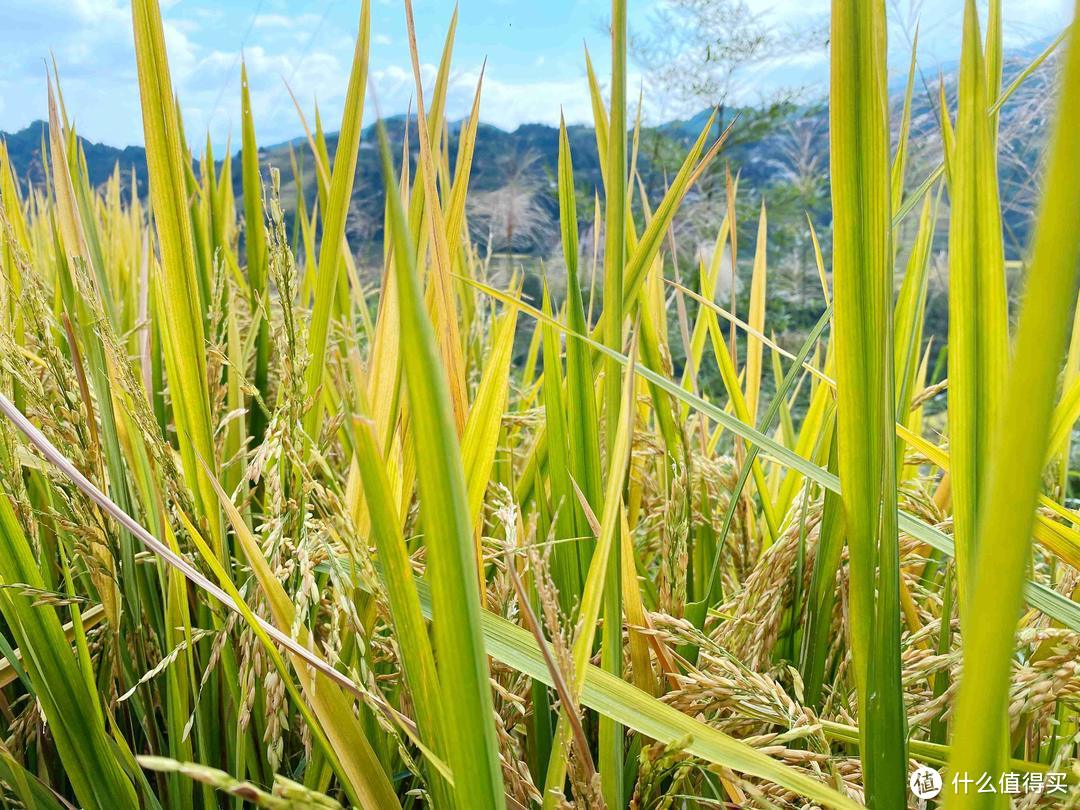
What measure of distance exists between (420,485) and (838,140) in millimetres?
234

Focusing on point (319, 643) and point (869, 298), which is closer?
point (869, 298)

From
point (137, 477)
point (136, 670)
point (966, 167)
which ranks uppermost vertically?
point (966, 167)

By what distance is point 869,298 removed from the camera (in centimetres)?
32

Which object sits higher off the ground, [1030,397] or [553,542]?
[1030,397]

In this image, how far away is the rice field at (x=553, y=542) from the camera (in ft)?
0.75

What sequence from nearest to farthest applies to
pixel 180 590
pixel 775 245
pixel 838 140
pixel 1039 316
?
pixel 1039 316
pixel 838 140
pixel 180 590
pixel 775 245

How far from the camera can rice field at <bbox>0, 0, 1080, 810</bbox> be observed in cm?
23

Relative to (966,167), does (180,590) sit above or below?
below

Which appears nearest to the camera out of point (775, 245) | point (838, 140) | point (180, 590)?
point (838, 140)

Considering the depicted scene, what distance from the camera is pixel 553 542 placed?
40 cm

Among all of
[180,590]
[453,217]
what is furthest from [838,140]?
[180,590]

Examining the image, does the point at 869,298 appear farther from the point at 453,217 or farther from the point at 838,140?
the point at 453,217

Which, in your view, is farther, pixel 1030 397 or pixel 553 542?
A: pixel 553 542

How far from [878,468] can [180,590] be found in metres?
0.42
